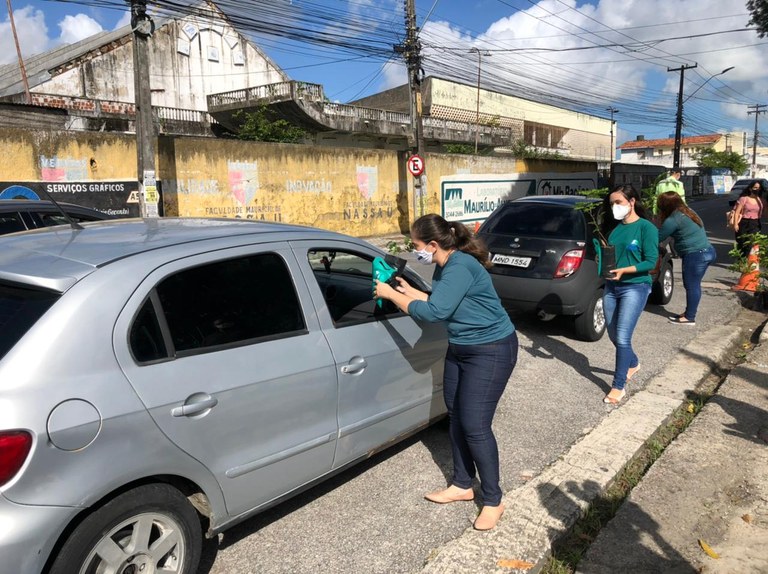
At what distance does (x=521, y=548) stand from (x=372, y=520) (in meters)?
0.78

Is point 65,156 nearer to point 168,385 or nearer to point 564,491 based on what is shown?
point 168,385

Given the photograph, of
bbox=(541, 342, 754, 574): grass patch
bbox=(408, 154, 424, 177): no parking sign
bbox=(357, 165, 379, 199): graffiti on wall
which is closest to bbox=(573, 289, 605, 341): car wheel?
bbox=(541, 342, 754, 574): grass patch

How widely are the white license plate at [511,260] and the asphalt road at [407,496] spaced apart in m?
1.06

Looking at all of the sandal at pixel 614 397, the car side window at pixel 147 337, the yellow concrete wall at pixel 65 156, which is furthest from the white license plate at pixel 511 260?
the yellow concrete wall at pixel 65 156

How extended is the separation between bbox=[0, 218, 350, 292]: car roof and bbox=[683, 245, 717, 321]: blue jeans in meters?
5.47

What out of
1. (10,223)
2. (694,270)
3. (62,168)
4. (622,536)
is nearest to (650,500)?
(622,536)

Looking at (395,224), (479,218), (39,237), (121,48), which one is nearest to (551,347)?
(39,237)

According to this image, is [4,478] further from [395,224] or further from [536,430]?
[395,224]

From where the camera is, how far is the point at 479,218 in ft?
71.5

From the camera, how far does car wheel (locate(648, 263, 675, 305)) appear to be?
8.00 metres

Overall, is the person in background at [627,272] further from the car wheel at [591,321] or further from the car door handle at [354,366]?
the car door handle at [354,366]

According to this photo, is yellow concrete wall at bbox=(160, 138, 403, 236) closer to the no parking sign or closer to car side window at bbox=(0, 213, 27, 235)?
the no parking sign

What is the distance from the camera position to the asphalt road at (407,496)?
9.21 feet

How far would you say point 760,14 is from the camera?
14109 mm
